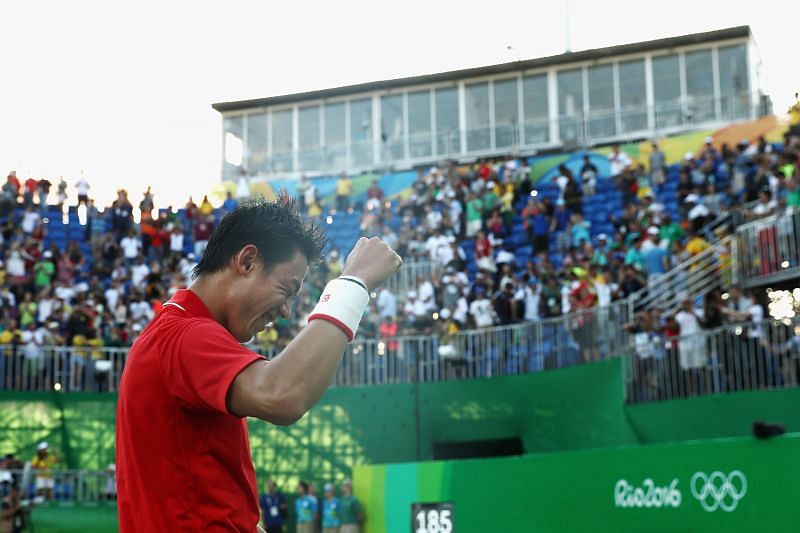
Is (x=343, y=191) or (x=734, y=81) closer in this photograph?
(x=343, y=191)

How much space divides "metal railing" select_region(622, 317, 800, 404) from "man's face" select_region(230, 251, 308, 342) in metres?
13.7

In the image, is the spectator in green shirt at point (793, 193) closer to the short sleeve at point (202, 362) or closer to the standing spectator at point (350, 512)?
the standing spectator at point (350, 512)

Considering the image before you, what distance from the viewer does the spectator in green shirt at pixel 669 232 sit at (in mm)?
20922

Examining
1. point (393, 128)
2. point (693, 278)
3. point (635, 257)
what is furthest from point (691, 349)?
point (393, 128)

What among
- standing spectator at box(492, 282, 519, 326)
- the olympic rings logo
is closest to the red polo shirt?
the olympic rings logo

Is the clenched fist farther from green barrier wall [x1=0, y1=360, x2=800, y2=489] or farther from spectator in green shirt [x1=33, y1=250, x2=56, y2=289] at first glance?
spectator in green shirt [x1=33, y1=250, x2=56, y2=289]

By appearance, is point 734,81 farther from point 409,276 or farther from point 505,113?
point 409,276

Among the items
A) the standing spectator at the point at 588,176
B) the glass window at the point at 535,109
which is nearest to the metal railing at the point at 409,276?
the standing spectator at the point at 588,176

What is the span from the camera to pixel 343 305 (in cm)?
304

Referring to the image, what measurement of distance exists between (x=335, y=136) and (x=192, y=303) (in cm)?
3537

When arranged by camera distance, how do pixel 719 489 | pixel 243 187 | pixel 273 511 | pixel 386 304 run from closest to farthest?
pixel 719 489 → pixel 273 511 → pixel 386 304 → pixel 243 187

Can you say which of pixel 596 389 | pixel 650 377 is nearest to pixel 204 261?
pixel 650 377

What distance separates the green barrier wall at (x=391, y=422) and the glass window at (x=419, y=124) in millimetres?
14630

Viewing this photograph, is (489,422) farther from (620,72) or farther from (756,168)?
(620,72)
